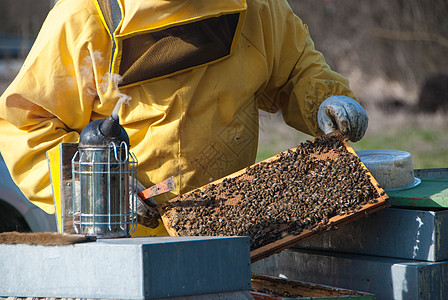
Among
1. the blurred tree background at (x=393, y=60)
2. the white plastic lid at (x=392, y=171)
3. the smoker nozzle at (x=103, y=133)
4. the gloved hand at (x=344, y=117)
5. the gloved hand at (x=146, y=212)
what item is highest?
the blurred tree background at (x=393, y=60)

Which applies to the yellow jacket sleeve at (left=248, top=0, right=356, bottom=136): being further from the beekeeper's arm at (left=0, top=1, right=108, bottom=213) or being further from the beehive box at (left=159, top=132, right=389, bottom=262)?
the beekeeper's arm at (left=0, top=1, right=108, bottom=213)

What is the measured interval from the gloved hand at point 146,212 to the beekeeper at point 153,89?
0.55 ft

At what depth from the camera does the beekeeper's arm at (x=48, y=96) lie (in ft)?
7.64

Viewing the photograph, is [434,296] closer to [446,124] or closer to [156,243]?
[156,243]

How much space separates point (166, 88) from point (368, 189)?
3.12ft

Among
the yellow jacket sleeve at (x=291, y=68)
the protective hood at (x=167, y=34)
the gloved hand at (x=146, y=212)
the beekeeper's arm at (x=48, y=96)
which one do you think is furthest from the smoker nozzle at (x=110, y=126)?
the yellow jacket sleeve at (x=291, y=68)

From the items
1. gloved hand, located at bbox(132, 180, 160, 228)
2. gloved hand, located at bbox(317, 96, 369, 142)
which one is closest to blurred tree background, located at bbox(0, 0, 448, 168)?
gloved hand, located at bbox(317, 96, 369, 142)

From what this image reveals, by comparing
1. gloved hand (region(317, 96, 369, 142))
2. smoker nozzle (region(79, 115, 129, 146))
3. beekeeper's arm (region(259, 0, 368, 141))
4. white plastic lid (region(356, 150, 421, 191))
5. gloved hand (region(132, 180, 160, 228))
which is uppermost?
beekeeper's arm (region(259, 0, 368, 141))

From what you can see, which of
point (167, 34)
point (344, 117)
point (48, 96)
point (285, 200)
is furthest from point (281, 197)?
point (48, 96)

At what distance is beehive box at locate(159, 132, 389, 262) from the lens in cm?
199

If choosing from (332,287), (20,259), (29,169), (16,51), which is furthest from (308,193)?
(16,51)

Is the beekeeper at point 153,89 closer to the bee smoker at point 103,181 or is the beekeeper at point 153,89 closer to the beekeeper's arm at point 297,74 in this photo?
the beekeeper's arm at point 297,74

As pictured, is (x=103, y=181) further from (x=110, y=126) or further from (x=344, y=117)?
(x=344, y=117)

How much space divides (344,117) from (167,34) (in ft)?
2.70
